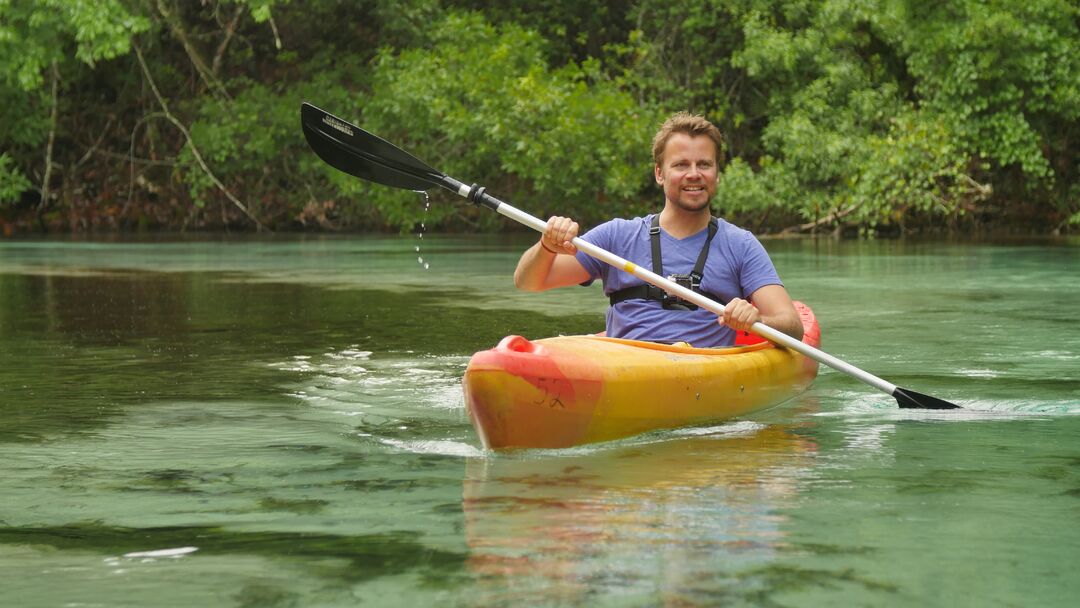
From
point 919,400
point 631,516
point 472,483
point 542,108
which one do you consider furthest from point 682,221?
point 542,108

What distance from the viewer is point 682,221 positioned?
4.86 meters

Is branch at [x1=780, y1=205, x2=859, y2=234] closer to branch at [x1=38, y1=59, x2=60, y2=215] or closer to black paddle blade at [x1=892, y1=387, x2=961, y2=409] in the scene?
branch at [x1=38, y1=59, x2=60, y2=215]

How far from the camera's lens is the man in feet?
15.8

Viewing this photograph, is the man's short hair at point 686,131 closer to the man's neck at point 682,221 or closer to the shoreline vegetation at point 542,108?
the man's neck at point 682,221

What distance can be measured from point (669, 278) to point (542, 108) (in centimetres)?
1553

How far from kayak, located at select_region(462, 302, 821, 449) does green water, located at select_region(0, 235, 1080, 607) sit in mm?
70

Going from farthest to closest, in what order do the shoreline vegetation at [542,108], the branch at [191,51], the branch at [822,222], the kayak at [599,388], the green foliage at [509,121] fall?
the branch at [191,51]
the green foliage at [509,121]
the branch at [822,222]
the shoreline vegetation at [542,108]
the kayak at [599,388]

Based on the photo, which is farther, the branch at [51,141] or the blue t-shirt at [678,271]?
the branch at [51,141]

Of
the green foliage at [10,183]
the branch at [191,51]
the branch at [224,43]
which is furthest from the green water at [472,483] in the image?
the branch at [224,43]

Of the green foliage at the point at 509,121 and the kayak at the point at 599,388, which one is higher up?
the green foliage at the point at 509,121

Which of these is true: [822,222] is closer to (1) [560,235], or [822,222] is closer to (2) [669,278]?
(2) [669,278]

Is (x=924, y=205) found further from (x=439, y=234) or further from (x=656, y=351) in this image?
(x=656, y=351)

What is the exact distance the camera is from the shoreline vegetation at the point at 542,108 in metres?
18.9

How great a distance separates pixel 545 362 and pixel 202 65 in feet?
65.7
